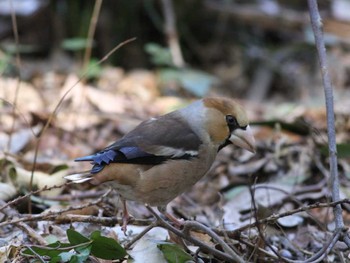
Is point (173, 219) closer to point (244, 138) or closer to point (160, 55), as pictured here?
point (244, 138)

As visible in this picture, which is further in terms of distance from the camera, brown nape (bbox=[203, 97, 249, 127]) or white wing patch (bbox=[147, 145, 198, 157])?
brown nape (bbox=[203, 97, 249, 127])

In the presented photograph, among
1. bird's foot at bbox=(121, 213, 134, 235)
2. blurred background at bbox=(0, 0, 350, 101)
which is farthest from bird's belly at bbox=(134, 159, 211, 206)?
blurred background at bbox=(0, 0, 350, 101)

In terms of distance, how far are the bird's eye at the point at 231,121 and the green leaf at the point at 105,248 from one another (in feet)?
3.46

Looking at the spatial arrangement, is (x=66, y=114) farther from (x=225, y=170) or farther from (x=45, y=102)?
(x=225, y=170)

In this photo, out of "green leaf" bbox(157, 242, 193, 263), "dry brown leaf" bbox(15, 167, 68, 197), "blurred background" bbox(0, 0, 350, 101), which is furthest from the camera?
"blurred background" bbox(0, 0, 350, 101)

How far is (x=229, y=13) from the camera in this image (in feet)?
28.3

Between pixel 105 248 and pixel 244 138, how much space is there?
1.10 metres

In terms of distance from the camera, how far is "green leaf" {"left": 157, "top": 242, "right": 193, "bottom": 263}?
10.00 ft

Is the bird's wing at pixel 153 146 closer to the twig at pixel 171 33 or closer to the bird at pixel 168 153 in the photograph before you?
the bird at pixel 168 153

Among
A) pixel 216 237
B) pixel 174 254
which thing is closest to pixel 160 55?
pixel 174 254

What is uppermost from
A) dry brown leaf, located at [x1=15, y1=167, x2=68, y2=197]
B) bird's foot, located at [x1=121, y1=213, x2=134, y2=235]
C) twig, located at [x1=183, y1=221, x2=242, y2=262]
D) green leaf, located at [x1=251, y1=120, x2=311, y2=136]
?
twig, located at [x1=183, y1=221, x2=242, y2=262]

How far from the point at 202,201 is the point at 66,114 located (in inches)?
83.1

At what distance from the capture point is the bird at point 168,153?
3441 mm

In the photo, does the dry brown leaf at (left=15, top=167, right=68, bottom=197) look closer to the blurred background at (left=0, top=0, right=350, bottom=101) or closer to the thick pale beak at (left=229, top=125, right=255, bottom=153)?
the thick pale beak at (left=229, top=125, right=255, bottom=153)
